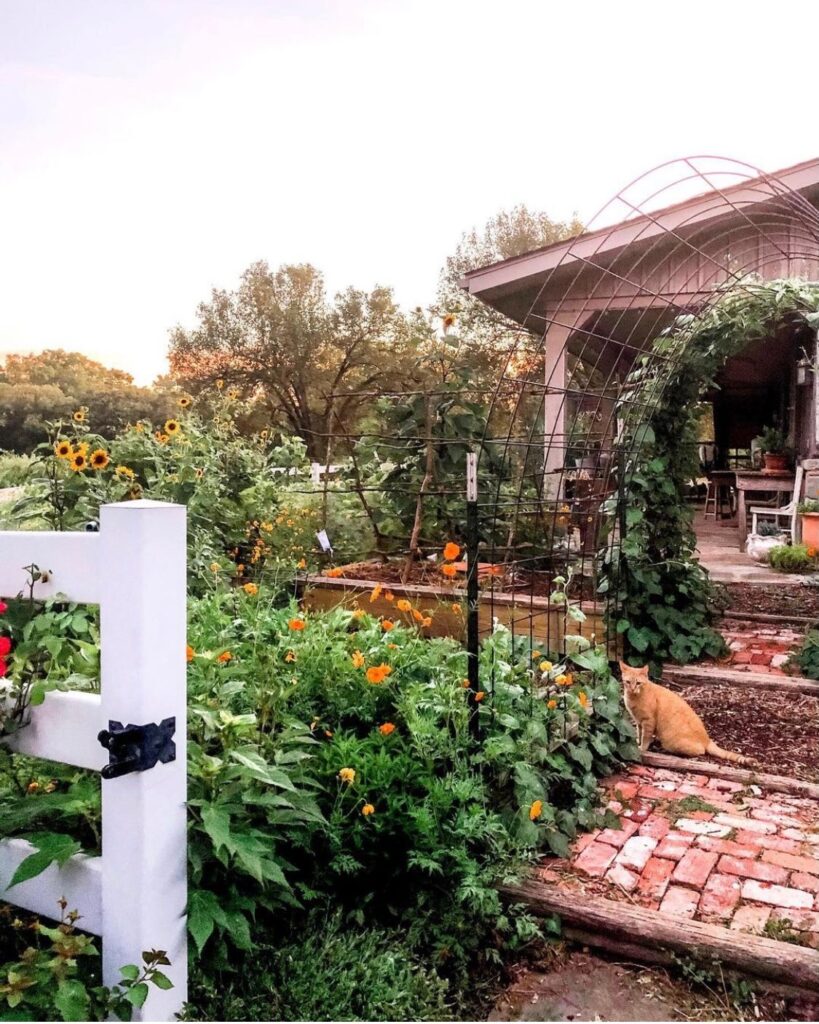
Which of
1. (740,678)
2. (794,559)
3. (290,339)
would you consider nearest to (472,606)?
(740,678)

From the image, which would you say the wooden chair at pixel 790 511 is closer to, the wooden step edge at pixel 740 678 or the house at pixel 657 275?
the house at pixel 657 275

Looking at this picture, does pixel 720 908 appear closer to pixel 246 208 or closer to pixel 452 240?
pixel 246 208

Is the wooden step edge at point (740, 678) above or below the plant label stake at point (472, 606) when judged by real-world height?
below

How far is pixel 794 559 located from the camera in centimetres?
702

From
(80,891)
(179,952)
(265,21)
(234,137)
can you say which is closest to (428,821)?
(179,952)

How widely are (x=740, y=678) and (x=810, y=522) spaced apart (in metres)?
3.73

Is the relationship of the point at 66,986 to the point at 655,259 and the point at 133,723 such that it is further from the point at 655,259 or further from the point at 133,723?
the point at 655,259

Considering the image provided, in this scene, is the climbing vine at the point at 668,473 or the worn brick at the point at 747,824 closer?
the worn brick at the point at 747,824

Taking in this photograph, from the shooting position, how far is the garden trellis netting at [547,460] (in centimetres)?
352

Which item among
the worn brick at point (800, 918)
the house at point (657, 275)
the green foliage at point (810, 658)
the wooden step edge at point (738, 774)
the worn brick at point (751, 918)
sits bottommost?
the wooden step edge at point (738, 774)

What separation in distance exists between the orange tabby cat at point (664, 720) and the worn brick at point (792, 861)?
0.84 meters

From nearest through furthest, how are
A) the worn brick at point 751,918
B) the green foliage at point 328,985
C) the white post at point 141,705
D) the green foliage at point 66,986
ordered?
the green foliage at point 66,986, the white post at point 141,705, the green foliage at point 328,985, the worn brick at point 751,918

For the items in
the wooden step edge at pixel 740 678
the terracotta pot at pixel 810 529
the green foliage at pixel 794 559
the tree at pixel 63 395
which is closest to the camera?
the wooden step edge at pixel 740 678

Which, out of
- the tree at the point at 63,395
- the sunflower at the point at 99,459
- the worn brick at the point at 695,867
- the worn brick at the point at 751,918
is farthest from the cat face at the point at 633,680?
the tree at the point at 63,395
